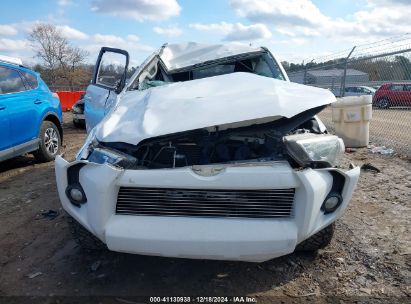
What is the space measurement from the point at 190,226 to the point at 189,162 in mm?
579

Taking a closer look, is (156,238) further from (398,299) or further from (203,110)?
(398,299)

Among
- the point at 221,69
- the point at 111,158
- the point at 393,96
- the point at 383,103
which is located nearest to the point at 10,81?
the point at 221,69

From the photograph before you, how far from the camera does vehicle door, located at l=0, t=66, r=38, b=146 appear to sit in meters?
5.57

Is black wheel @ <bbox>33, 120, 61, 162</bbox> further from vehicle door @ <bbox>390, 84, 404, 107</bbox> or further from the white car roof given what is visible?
vehicle door @ <bbox>390, 84, 404, 107</bbox>

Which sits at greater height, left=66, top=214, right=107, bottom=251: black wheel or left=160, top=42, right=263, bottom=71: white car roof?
left=160, top=42, right=263, bottom=71: white car roof

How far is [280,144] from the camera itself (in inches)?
111

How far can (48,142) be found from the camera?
6.67 metres

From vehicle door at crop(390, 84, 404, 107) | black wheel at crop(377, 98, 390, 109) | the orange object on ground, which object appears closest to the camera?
vehicle door at crop(390, 84, 404, 107)

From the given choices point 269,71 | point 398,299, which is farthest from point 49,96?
point 398,299

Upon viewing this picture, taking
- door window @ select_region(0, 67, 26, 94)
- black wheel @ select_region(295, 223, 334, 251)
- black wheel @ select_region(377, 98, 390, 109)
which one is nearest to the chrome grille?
black wheel @ select_region(295, 223, 334, 251)

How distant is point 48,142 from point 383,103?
50.1 ft

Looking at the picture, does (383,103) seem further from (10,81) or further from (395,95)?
(10,81)

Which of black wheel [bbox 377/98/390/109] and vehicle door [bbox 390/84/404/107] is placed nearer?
vehicle door [bbox 390/84/404/107]

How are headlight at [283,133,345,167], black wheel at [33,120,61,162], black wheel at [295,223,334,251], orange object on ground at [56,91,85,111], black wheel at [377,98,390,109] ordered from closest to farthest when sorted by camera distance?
1. headlight at [283,133,345,167]
2. black wheel at [295,223,334,251]
3. black wheel at [33,120,61,162]
4. black wheel at [377,98,390,109]
5. orange object on ground at [56,91,85,111]
